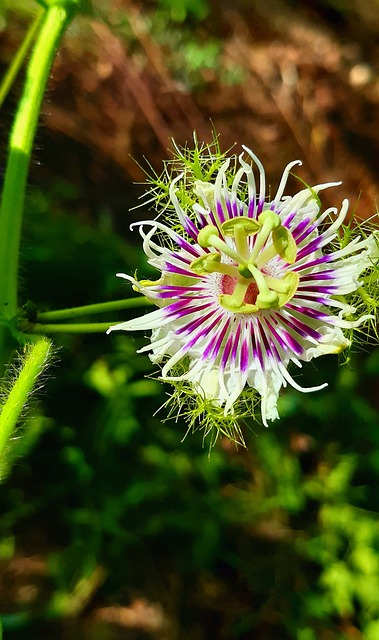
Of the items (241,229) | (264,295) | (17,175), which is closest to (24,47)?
(17,175)

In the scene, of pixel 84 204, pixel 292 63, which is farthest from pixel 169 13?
pixel 84 204

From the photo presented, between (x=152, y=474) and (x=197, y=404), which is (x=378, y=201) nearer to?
(x=152, y=474)

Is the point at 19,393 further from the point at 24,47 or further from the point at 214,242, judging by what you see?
the point at 24,47

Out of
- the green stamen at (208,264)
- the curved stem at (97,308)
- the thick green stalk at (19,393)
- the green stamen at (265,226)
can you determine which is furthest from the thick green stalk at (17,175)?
the green stamen at (265,226)

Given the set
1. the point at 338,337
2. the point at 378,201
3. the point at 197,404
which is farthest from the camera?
the point at 378,201

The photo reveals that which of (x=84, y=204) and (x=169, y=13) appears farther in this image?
(x=169, y=13)

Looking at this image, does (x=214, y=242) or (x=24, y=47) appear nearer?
(x=214, y=242)

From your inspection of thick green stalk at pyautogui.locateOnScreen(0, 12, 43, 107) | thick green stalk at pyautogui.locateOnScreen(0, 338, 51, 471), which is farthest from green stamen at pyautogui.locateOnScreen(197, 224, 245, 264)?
thick green stalk at pyautogui.locateOnScreen(0, 12, 43, 107)
